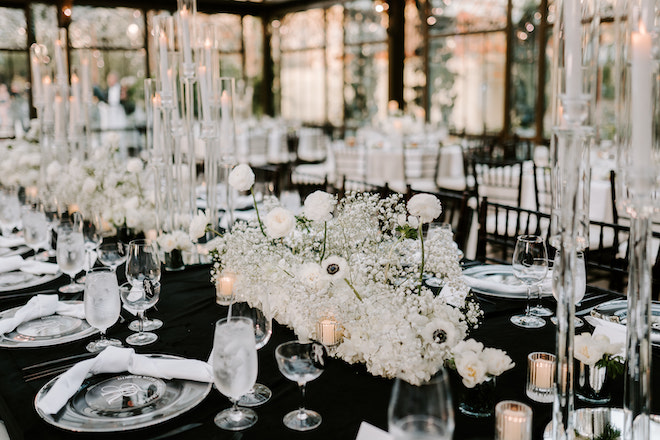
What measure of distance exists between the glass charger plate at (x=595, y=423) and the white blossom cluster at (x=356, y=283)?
258 mm

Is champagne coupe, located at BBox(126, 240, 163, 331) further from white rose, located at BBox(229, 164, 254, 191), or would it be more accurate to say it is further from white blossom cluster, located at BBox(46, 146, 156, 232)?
white blossom cluster, located at BBox(46, 146, 156, 232)

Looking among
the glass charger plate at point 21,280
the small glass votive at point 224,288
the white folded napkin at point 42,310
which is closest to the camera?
the white folded napkin at point 42,310

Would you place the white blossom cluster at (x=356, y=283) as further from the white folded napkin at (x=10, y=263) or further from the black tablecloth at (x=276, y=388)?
the white folded napkin at (x=10, y=263)

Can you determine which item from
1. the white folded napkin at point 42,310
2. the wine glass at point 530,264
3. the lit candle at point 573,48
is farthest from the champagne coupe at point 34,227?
the lit candle at point 573,48

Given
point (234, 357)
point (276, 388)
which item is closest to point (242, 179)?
point (276, 388)

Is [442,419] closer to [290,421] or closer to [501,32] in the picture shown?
[290,421]

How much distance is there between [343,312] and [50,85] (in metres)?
2.76

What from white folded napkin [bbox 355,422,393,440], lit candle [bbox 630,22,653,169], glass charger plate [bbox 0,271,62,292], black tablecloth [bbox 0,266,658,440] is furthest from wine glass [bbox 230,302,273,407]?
glass charger plate [bbox 0,271,62,292]

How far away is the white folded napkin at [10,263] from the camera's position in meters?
2.22

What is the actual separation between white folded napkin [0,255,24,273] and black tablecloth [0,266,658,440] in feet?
2.12

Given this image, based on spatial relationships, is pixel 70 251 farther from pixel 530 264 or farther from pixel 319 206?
pixel 530 264

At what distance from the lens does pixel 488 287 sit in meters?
2.02

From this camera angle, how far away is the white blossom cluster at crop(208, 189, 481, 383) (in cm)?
130

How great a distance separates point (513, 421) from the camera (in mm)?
1079
